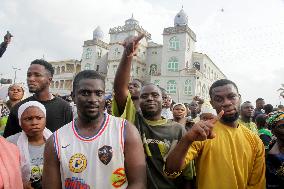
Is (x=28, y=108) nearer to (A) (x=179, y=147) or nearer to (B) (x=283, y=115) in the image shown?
(A) (x=179, y=147)

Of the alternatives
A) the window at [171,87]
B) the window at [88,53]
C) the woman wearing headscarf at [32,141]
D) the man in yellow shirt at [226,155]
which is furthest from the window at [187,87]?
the man in yellow shirt at [226,155]

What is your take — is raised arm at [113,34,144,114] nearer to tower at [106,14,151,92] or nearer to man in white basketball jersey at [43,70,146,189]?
man in white basketball jersey at [43,70,146,189]

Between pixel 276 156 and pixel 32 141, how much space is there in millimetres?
2612

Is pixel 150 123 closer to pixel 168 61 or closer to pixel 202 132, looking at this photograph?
pixel 202 132

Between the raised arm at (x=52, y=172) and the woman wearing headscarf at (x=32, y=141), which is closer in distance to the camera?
the raised arm at (x=52, y=172)

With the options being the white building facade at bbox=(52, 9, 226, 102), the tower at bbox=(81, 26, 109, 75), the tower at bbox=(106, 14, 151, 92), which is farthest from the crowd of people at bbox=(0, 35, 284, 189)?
the tower at bbox=(81, 26, 109, 75)

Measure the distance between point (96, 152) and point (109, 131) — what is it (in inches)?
8.3

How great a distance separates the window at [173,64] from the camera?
41.2m

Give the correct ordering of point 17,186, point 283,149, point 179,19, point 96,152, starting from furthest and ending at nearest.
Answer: point 179,19
point 283,149
point 17,186
point 96,152

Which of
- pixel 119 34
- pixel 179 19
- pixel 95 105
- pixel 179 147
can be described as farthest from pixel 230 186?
pixel 119 34

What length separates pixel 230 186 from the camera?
2709 mm

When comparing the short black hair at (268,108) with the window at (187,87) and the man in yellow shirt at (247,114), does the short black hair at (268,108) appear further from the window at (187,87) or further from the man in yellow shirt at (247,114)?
the window at (187,87)

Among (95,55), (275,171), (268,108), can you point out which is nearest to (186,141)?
(275,171)

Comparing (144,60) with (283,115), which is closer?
(283,115)
